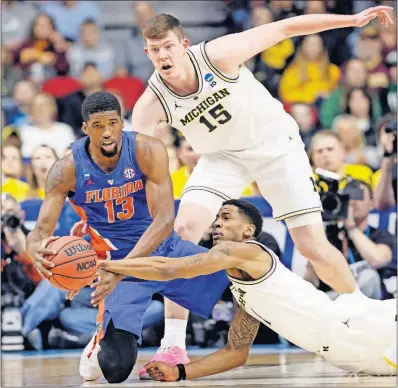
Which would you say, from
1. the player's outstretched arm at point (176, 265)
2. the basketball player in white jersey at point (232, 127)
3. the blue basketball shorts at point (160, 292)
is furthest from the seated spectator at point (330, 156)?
the player's outstretched arm at point (176, 265)

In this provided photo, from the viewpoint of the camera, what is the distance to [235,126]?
6535 mm

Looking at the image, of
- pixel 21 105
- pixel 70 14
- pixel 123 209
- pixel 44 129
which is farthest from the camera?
pixel 70 14

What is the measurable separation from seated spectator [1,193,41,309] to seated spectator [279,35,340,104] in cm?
420

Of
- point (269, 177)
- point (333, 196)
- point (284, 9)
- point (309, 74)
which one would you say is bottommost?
point (333, 196)

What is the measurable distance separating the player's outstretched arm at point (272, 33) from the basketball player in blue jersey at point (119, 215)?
92cm

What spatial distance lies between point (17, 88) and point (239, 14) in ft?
9.34

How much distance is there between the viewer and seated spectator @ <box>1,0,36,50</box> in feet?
39.2

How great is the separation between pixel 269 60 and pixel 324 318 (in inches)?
248

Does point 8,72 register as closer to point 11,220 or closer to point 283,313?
point 11,220

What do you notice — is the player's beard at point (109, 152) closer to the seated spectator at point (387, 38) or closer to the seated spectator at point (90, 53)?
the seated spectator at point (90, 53)

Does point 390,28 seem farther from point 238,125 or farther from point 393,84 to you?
point 238,125

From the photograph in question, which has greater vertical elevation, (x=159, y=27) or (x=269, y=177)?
(x=159, y=27)

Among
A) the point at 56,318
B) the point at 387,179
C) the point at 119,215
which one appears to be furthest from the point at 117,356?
the point at 387,179

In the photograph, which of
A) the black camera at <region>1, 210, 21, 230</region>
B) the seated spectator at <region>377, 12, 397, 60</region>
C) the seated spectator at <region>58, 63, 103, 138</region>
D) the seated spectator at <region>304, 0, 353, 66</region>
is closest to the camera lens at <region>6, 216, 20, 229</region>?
the black camera at <region>1, 210, 21, 230</region>
